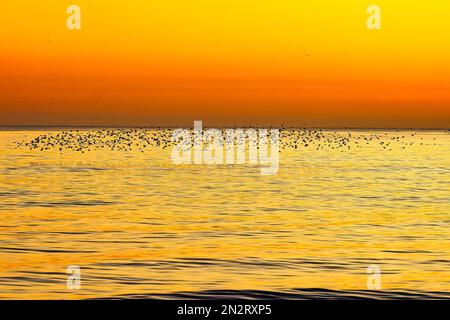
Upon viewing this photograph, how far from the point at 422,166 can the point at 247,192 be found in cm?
2695

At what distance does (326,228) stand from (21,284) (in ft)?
36.8

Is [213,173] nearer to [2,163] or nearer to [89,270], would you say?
[2,163]

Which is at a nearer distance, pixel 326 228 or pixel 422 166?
pixel 326 228

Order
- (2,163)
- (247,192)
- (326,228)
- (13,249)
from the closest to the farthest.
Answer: (13,249), (326,228), (247,192), (2,163)

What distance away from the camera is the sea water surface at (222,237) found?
17.1 meters

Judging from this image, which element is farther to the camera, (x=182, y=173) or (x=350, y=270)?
(x=182, y=173)

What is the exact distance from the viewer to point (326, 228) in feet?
85.0

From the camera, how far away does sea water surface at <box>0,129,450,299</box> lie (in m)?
17.1

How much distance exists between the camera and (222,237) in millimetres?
23766
